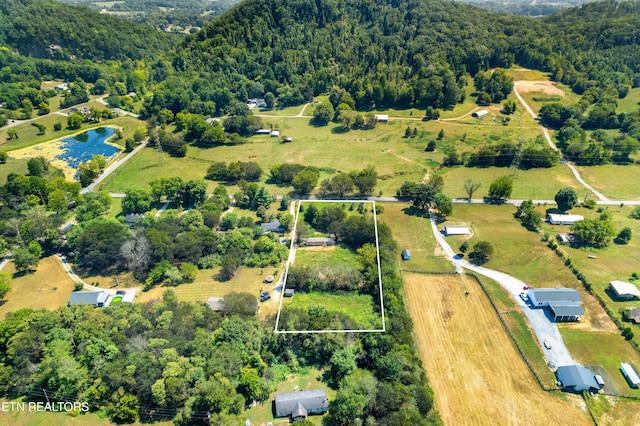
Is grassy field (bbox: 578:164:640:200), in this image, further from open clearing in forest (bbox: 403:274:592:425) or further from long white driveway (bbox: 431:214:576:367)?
open clearing in forest (bbox: 403:274:592:425)

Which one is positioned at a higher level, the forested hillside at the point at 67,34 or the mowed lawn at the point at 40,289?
the forested hillside at the point at 67,34

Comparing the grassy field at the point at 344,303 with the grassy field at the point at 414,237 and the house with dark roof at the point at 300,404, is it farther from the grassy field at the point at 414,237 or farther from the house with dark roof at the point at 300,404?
the grassy field at the point at 414,237

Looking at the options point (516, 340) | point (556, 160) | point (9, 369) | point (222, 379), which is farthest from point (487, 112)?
point (9, 369)

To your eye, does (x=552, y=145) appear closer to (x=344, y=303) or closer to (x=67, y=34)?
(x=344, y=303)

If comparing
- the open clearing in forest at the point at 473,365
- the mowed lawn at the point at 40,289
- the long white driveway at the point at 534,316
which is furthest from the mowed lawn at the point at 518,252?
the mowed lawn at the point at 40,289

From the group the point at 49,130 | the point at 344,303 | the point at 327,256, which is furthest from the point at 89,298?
the point at 49,130
